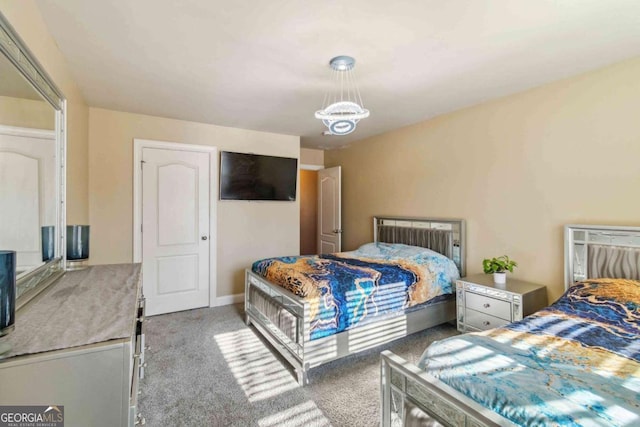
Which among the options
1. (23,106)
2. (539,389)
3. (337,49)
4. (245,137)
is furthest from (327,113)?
(245,137)

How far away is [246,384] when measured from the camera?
7.55ft

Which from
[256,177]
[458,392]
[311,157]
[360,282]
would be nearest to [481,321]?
[360,282]

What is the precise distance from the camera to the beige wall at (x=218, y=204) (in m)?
3.49

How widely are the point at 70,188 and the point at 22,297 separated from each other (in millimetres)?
1446

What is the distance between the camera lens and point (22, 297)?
127 centimetres

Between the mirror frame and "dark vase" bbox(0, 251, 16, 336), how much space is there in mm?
334

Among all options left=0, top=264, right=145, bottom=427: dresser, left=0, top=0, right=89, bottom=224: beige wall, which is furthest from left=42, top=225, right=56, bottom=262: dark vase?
left=0, top=0, right=89, bottom=224: beige wall

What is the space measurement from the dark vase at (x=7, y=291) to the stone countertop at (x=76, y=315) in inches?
2.1

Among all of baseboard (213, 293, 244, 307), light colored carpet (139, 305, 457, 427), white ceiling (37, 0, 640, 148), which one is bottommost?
light colored carpet (139, 305, 457, 427)

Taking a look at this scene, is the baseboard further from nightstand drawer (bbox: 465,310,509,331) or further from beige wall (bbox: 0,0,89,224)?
nightstand drawer (bbox: 465,310,509,331)

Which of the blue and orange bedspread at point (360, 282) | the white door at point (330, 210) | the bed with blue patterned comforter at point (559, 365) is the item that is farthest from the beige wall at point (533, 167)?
the white door at point (330, 210)

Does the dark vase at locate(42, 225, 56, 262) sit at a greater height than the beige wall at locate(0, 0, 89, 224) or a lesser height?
lesser

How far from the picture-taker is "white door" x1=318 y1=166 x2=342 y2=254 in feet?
16.9

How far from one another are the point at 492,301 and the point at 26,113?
3609mm
